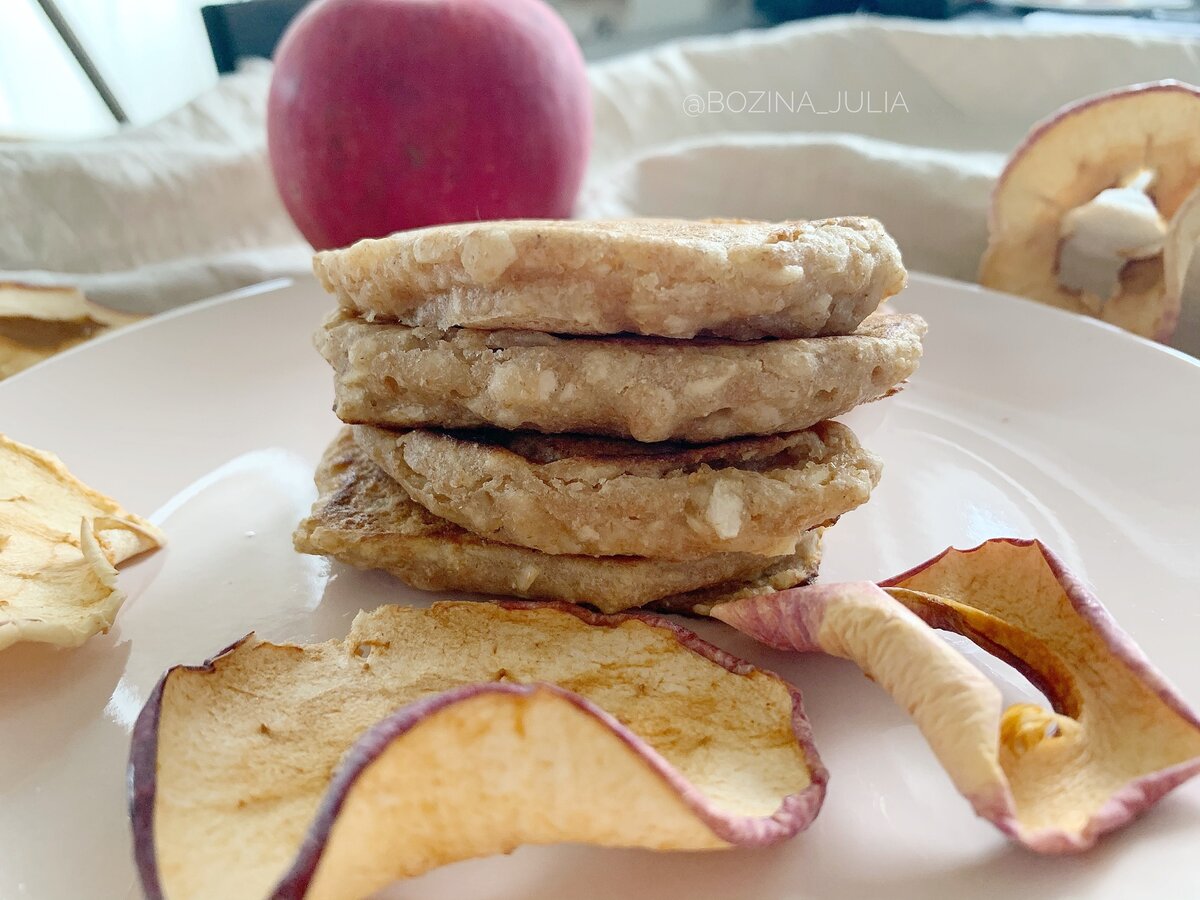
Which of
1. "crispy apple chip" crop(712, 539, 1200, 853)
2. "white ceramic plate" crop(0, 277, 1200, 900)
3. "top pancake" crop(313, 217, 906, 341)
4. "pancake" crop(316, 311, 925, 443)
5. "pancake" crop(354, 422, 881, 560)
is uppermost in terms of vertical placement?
"top pancake" crop(313, 217, 906, 341)

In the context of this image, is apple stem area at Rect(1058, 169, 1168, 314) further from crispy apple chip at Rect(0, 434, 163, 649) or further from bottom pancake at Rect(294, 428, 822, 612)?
crispy apple chip at Rect(0, 434, 163, 649)

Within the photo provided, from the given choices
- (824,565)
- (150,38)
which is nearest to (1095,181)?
(824,565)

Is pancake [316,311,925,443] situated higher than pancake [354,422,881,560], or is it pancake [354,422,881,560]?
pancake [316,311,925,443]

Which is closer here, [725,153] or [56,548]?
[56,548]

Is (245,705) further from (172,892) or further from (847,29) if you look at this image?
(847,29)

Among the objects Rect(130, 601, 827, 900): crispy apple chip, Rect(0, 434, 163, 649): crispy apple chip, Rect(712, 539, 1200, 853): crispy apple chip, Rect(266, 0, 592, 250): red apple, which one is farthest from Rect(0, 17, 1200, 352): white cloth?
Rect(130, 601, 827, 900): crispy apple chip

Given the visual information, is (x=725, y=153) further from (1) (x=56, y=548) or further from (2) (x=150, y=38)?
(2) (x=150, y=38)

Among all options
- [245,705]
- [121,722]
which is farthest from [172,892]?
[121,722]
